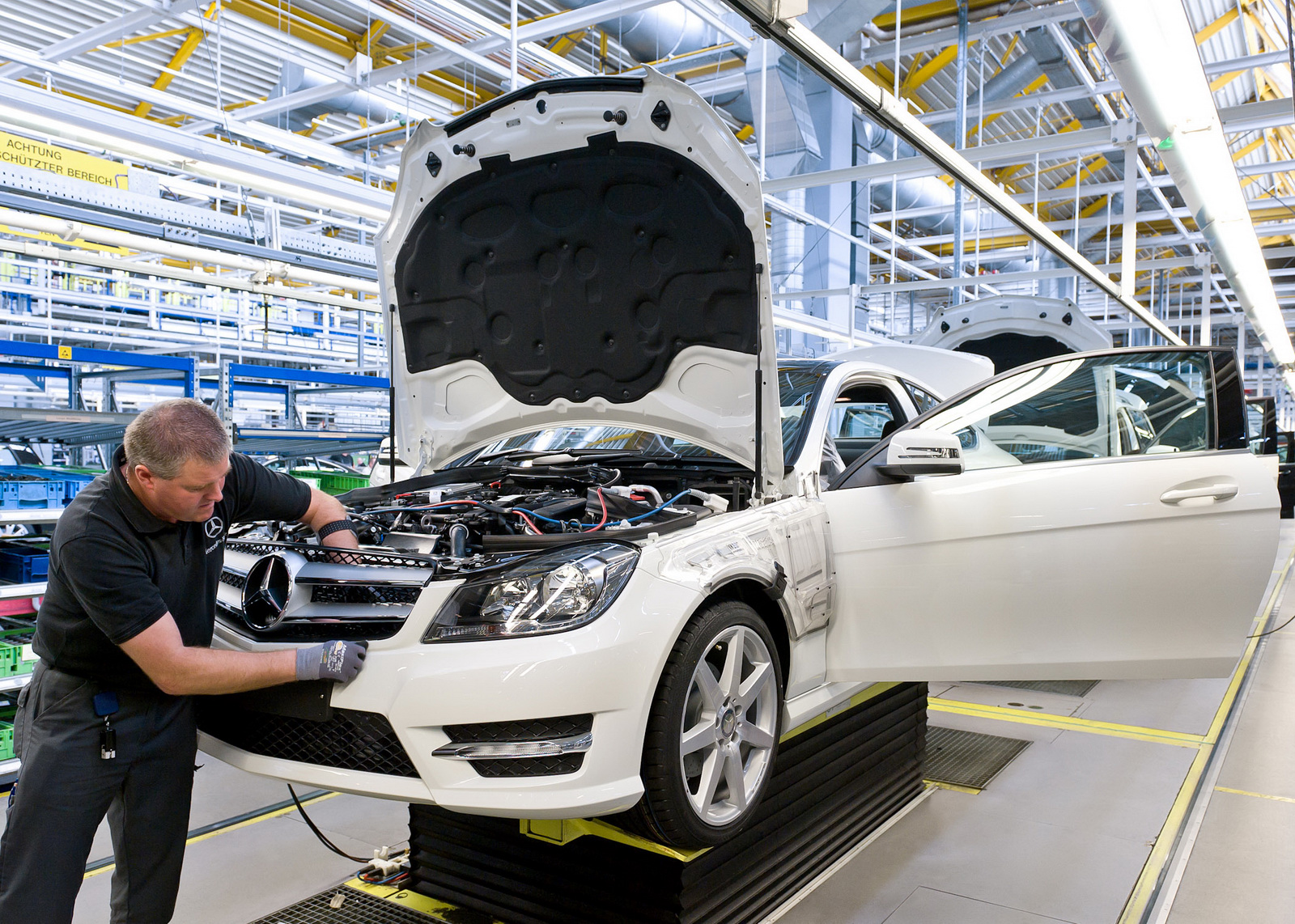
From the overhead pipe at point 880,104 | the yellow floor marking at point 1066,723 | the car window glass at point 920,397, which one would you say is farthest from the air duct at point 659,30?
the yellow floor marking at point 1066,723

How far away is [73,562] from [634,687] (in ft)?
3.89

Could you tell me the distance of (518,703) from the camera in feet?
5.89

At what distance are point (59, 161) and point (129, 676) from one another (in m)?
6.46

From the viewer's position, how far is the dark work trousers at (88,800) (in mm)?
1907

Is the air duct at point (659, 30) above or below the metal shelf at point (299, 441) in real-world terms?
above

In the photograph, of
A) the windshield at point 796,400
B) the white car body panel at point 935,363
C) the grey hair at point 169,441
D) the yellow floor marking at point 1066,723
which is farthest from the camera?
the white car body panel at point 935,363

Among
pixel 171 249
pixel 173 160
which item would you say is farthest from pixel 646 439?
pixel 171 249

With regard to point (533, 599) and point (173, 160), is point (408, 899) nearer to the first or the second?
point (533, 599)

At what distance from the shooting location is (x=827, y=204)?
30.5 ft

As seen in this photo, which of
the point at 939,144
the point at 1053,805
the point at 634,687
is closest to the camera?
the point at 634,687

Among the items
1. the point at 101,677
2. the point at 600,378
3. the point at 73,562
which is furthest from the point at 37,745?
the point at 600,378

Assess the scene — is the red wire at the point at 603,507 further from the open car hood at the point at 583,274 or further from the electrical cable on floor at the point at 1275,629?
the electrical cable on floor at the point at 1275,629

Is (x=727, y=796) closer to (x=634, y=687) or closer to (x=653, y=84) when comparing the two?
(x=634, y=687)

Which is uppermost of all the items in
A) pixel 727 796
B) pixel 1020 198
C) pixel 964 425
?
pixel 1020 198
